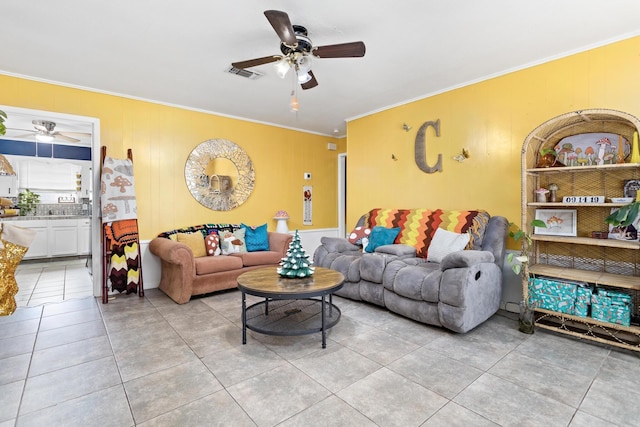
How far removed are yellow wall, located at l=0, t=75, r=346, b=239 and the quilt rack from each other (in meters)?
0.28

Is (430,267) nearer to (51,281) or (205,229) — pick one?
(205,229)

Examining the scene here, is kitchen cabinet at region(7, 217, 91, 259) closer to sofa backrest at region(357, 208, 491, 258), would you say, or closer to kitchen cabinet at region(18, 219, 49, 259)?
kitchen cabinet at region(18, 219, 49, 259)

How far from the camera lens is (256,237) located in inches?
185

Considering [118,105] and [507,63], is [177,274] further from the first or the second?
[507,63]

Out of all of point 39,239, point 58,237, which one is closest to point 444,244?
point 58,237

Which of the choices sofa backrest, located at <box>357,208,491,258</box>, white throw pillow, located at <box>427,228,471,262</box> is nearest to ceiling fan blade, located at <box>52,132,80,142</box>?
sofa backrest, located at <box>357,208,491,258</box>

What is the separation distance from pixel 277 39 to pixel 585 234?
3321 millimetres

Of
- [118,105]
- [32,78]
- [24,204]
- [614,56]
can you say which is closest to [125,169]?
[118,105]

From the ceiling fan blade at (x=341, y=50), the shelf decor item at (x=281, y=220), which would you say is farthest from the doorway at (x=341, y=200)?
the ceiling fan blade at (x=341, y=50)

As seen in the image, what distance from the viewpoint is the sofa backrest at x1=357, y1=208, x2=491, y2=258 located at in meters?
3.31

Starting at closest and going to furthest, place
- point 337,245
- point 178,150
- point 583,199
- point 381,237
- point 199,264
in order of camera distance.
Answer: point 583,199 < point 199,264 < point 381,237 < point 337,245 < point 178,150

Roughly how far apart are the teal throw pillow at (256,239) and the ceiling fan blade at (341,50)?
292cm

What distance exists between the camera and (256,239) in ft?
15.4

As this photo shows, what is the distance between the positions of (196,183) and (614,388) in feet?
15.8
